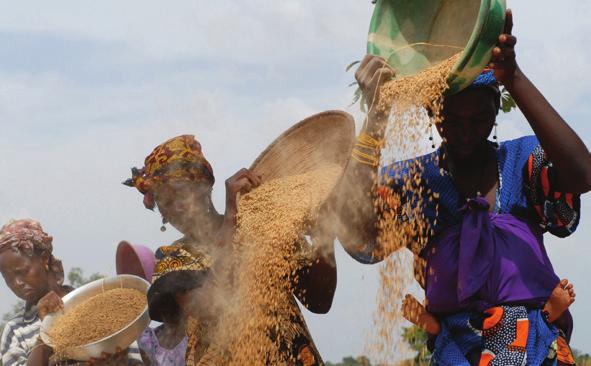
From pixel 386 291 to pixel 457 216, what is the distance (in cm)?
43

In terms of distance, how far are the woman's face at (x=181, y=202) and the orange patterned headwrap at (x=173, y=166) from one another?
39mm

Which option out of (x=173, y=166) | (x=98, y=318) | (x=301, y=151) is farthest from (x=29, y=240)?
(x=301, y=151)

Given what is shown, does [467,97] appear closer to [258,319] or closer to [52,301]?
[258,319]

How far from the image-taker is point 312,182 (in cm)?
492

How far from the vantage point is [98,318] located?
5.71 meters

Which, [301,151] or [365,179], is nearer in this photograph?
[365,179]

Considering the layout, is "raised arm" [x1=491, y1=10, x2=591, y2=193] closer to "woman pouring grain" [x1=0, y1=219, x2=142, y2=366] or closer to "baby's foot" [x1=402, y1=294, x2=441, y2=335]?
"baby's foot" [x1=402, y1=294, x2=441, y2=335]

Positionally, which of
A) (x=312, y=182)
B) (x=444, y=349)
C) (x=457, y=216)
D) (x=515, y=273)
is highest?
(x=312, y=182)

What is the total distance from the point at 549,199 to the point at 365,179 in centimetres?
79

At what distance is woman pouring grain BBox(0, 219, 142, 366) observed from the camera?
642 centimetres

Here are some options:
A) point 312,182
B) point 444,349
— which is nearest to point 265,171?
point 312,182

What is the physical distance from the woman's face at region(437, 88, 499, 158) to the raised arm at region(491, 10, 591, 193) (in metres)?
0.21

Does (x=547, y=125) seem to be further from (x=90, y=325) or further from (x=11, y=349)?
(x=11, y=349)

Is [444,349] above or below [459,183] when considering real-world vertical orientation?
below
